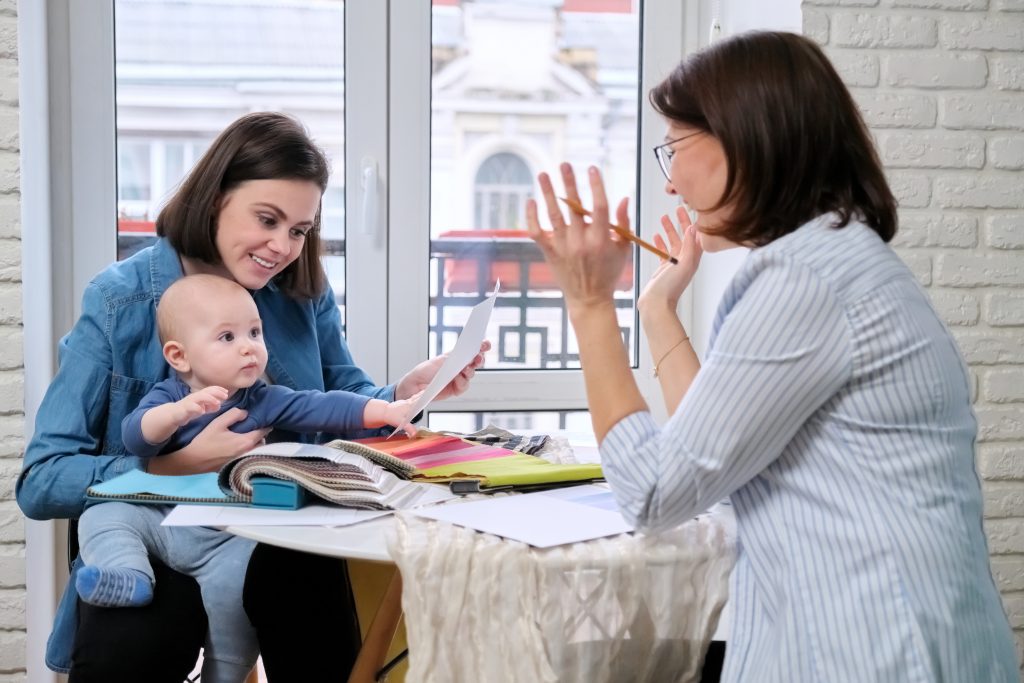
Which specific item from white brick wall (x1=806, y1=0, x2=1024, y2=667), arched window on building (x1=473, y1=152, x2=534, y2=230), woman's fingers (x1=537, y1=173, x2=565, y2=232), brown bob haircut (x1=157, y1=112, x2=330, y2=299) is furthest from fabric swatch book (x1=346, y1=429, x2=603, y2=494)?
white brick wall (x1=806, y1=0, x2=1024, y2=667)

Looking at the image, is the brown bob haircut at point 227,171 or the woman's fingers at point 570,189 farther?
the brown bob haircut at point 227,171

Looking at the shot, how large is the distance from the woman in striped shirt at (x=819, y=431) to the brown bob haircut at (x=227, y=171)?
0.84 meters

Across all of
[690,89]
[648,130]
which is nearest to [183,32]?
[648,130]

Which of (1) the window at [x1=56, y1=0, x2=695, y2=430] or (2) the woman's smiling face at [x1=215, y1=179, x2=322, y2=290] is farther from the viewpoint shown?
(1) the window at [x1=56, y1=0, x2=695, y2=430]

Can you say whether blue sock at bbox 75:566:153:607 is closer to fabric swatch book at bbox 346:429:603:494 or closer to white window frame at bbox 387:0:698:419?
fabric swatch book at bbox 346:429:603:494

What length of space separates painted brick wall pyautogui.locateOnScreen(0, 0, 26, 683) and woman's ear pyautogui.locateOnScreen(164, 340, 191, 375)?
602 mm

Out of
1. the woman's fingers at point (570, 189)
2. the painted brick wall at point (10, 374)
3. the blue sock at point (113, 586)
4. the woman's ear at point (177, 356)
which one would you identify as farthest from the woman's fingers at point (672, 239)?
the painted brick wall at point (10, 374)

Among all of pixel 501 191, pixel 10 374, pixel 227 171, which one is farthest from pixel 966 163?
pixel 10 374

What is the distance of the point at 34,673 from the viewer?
2.11 m

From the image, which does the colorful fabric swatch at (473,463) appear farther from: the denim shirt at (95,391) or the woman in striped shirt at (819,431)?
the denim shirt at (95,391)

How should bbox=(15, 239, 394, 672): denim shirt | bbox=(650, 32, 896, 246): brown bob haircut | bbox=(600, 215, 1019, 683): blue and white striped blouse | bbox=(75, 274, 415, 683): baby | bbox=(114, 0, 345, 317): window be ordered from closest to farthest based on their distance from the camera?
bbox=(600, 215, 1019, 683): blue and white striped blouse, bbox=(650, 32, 896, 246): brown bob haircut, bbox=(75, 274, 415, 683): baby, bbox=(15, 239, 394, 672): denim shirt, bbox=(114, 0, 345, 317): window

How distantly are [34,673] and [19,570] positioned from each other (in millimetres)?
214

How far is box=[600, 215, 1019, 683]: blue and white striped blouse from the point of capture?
1.01 m

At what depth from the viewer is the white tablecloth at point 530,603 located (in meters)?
1.09
